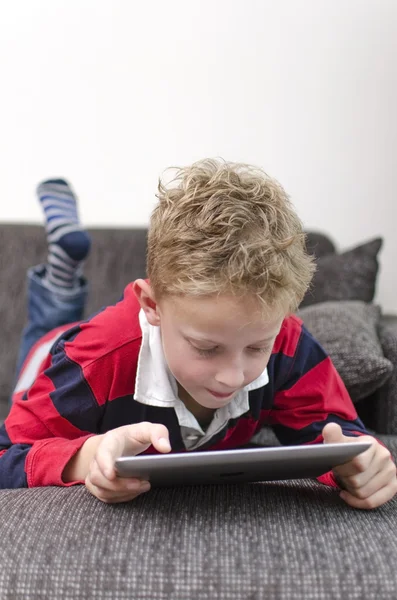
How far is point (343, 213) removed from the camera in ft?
6.91

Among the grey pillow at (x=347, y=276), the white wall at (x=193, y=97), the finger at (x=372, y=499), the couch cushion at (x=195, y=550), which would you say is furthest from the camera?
the white wall at (x=193, y=97)

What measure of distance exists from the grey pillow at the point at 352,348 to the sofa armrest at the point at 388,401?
1.1 inches

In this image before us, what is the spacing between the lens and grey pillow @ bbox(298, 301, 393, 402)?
→ 121 cm

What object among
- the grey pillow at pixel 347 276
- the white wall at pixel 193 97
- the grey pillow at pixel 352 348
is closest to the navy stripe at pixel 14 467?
the grey pillow at pixel 352 348

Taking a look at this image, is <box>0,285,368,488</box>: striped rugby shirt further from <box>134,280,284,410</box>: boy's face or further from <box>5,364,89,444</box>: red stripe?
<box>134,280,284,410</box>: boy's face

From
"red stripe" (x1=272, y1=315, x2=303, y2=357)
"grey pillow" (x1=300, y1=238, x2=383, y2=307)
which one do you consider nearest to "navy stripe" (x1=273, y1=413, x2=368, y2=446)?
"red stripe" (x1=272, y1=315, x2=303, y2=357)

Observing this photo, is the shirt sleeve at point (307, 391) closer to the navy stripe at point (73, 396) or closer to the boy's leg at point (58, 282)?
the navy stripe at point (73, 396)

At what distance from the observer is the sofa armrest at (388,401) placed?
1.31 metres

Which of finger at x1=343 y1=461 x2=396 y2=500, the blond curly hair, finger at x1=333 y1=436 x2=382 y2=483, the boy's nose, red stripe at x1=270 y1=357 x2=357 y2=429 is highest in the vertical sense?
the blond curly hair

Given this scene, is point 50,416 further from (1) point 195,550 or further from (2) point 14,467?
(1) point 195,550

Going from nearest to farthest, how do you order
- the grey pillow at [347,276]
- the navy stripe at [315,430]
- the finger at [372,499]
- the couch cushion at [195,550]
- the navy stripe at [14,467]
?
the couch cushion at [195,550] → the finger at [372,499] → the navy stripe at [14,467] → the navy stripe at [315,430] → the grey pillow at [347,276]

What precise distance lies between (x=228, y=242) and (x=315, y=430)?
→ 42cm

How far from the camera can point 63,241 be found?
5.01 feet

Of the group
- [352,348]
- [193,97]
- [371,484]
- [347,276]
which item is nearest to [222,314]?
[371,484]
